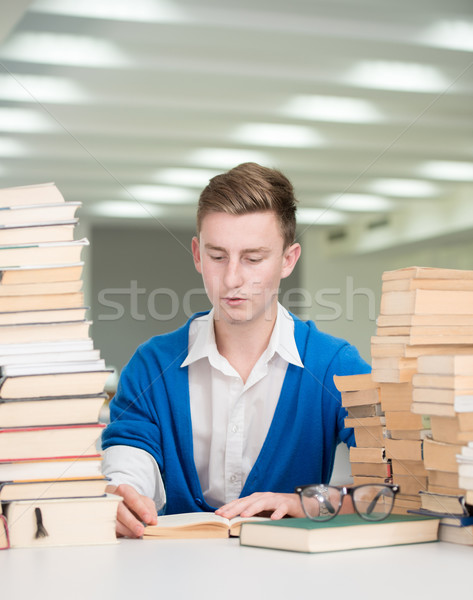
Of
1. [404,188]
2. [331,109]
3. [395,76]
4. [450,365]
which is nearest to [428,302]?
[450,365]

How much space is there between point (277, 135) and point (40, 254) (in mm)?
5792

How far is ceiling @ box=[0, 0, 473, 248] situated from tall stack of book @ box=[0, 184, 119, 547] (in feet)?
9.85

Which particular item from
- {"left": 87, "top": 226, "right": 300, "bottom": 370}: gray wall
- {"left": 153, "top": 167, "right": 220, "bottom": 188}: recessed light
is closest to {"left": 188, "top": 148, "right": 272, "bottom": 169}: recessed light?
{"left": 153, "top": 167, "right": 220, "bottom": 188}: recessed light

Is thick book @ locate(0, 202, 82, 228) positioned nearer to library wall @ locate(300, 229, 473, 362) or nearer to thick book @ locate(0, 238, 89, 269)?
thick book @ locate(0, 238, 89, 269)

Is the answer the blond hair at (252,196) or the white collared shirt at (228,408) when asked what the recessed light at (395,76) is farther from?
the white collared shirt at (228,408)

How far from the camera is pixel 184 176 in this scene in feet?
25.7

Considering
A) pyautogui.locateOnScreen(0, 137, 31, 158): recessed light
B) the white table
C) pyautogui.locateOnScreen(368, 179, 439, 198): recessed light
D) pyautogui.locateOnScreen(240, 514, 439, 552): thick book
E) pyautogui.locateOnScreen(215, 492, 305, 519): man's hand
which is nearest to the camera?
the white table

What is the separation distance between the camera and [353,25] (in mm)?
5008

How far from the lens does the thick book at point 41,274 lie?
1152 millimetres

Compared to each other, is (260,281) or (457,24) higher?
(457,24)

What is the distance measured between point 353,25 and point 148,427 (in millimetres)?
4149

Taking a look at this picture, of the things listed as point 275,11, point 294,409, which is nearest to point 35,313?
point 294,409

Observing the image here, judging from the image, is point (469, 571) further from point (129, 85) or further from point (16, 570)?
point (129, 85)

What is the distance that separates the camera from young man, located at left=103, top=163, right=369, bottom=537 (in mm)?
1534
